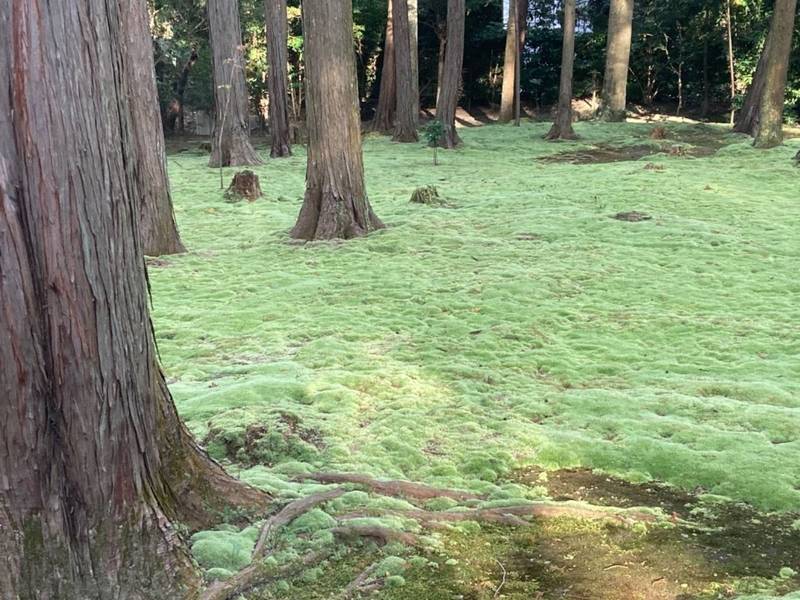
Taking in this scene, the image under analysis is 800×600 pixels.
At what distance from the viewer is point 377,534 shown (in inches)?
94.2

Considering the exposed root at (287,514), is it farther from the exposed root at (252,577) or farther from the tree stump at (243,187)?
the tree stump at (243,187)

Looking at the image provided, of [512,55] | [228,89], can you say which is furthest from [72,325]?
[512,55]

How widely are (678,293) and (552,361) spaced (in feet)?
6.44

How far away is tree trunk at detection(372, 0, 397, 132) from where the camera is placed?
18.9 meters

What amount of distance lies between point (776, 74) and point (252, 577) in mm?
13683

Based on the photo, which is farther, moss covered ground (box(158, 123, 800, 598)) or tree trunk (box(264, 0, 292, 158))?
tree trunk (box(264, 0, 292, 158))

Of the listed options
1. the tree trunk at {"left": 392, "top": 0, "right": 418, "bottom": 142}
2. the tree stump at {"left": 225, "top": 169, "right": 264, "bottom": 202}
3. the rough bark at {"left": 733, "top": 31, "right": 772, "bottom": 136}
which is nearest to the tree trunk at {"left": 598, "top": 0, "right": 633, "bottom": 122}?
the rough bark at {"left": 733, "top": 31, "right": 772, "bottom": 136}

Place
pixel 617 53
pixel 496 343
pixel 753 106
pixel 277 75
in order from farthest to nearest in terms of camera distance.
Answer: pixel 617 53
pixel 753 106
pixel 277 75
pixel 496 343

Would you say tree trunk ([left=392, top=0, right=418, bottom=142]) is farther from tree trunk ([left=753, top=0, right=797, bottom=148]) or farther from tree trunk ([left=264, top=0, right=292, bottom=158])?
tree trunk ([left=753, top=0, right=797, bottom=148])

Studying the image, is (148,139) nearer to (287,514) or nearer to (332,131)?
(332,131)

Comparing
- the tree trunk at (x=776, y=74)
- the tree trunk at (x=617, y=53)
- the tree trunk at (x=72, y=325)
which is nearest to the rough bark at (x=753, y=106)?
the tree trunk at (x=776, y=74)

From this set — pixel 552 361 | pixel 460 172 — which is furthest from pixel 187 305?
pixel 460 172

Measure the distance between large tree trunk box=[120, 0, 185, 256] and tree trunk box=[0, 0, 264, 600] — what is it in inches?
183

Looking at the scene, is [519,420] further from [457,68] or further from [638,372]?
[457,68]
